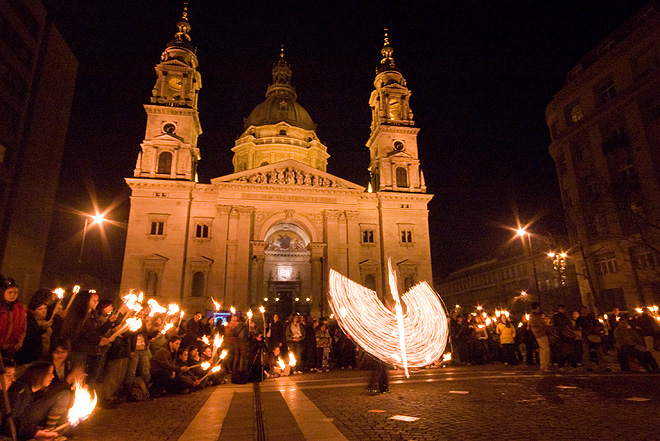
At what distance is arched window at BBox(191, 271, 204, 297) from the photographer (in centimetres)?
3591

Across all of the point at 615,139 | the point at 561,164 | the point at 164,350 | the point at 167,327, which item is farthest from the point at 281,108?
the point at 164,350

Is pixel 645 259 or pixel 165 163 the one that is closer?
pixel 645 259

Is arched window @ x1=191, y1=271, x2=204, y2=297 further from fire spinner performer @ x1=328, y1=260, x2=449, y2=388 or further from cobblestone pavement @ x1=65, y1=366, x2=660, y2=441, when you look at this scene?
cobblestone pavement @ x1=65, y1=366, x2=660, y2=441

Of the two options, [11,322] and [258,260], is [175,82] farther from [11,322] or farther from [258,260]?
[11,322]

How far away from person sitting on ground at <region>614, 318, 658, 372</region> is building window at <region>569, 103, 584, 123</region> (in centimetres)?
2849

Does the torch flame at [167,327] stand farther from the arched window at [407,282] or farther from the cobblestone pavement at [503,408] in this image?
the arched window at [407,282]

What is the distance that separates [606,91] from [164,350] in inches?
1502

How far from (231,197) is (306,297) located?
565 inches

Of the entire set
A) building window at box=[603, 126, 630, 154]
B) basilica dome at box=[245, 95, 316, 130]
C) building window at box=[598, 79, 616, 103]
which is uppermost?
basilica dome at box=[245, 95, 316, 130]

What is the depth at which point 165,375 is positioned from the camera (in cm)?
1021

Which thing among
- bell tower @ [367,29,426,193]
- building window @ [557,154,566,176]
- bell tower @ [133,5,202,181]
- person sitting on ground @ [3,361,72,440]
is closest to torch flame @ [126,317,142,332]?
person sitting on ground @ [3,361,72,440]

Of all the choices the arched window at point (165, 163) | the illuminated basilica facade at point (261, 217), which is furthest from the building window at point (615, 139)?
the arched window at point (165, 163)

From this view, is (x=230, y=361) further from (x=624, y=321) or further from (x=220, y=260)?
(x=220, y=260)

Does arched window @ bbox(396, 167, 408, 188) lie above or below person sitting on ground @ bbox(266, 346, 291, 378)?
above
